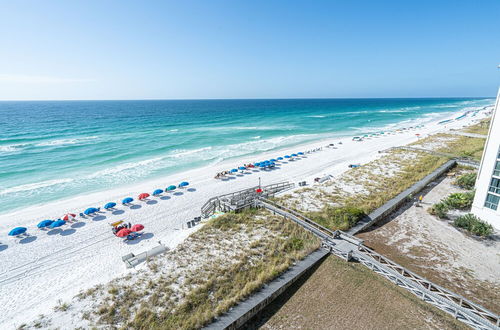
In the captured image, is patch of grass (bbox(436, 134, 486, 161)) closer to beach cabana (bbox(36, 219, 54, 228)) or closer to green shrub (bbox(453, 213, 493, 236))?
green shrub (bbox(453, 213, 493, 236))

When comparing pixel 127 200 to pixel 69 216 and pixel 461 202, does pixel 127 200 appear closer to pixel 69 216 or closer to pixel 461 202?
pixel 69 216

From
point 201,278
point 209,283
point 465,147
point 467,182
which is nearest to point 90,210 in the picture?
point 201,278

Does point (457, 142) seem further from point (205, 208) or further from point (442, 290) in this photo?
point (205, 208)

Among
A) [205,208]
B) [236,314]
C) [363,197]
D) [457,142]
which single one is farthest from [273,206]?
[457,142]

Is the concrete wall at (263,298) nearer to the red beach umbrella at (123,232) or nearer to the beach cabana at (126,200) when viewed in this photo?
the red beach umbrella at (123,232)

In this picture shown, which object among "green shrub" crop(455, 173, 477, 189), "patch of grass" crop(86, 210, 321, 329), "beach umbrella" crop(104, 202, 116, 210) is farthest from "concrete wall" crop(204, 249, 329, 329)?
"green shrub" crop(455, 173, 477, 189)

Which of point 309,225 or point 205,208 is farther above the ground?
point 309,225
